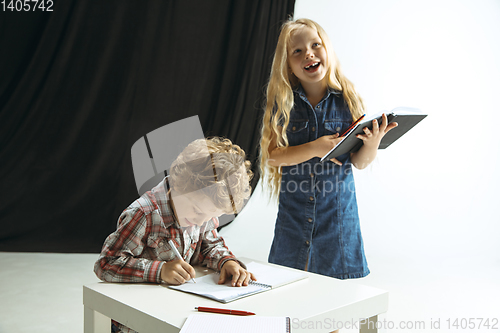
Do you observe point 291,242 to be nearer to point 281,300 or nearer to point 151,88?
point 281,300

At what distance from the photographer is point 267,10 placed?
3256mm

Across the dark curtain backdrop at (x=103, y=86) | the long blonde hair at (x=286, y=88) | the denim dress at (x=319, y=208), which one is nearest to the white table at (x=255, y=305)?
the denim dress at (x=319, y=208)

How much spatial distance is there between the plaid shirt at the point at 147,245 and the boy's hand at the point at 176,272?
0.01 meters

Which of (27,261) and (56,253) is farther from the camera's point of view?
(56,253)

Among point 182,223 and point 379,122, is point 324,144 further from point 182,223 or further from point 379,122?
point 182,223

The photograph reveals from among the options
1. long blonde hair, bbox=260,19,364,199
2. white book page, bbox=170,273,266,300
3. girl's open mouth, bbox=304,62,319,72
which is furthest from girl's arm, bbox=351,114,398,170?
white book page, bbox=170,273,266,300

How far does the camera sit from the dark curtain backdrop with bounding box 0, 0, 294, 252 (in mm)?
3195

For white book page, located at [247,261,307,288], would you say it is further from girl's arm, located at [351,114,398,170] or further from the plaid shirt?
girl's arm, located at [351,114,398,170]

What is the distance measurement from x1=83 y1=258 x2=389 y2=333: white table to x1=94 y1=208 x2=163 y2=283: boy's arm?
21mm

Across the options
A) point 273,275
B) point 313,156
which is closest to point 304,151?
point 313,156

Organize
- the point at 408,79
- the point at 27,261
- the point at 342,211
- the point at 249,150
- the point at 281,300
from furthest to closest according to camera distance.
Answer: the point at 249,150, the point at 408,79, the point at 27,261, the point at 342,211, the point at 281,300

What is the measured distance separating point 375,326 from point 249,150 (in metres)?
2.53

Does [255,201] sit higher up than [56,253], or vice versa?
[255,201]

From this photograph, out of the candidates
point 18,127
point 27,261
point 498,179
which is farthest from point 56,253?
point 498,179
